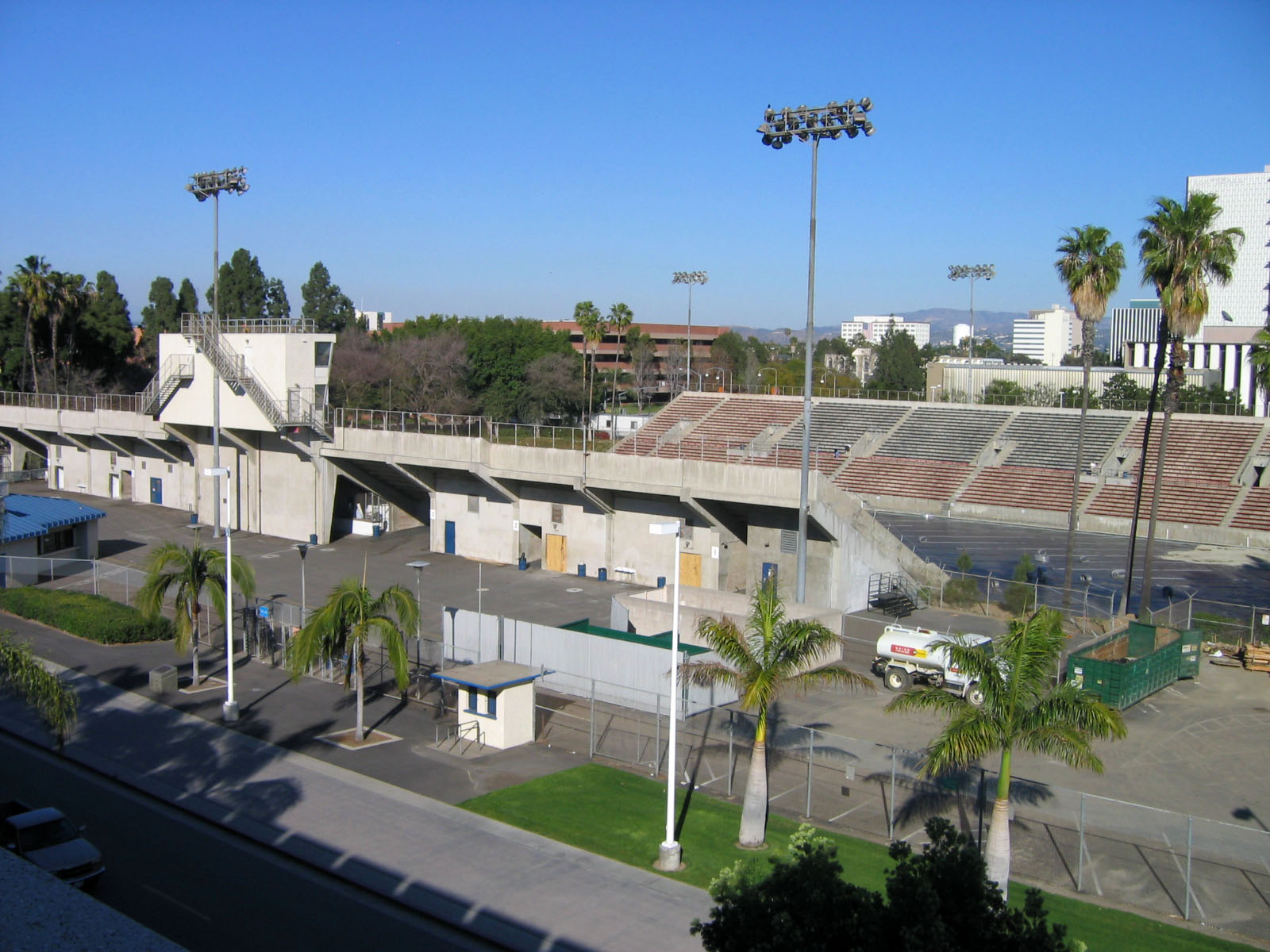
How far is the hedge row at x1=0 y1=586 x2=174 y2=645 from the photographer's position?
32.3 m

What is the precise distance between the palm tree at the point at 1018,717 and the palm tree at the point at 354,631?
Answer: 12687mm

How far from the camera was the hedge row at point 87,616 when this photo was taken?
1273 inches

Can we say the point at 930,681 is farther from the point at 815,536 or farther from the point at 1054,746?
the point at 1054,746

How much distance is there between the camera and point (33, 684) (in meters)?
18.4

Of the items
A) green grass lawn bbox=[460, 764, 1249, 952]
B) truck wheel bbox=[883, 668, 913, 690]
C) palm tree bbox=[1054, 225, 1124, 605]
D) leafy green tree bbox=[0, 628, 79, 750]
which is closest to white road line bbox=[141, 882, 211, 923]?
leafy green tree bbox=[0, 628, 79, 750]

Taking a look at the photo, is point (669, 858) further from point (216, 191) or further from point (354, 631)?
point (216, 191)

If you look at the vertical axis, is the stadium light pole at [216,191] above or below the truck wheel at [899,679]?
above

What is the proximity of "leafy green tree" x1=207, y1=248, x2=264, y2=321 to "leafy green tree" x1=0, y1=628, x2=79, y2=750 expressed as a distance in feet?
292

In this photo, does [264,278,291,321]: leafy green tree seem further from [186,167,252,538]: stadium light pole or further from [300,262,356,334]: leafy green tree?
[186,167,252,538]: stadium light pole

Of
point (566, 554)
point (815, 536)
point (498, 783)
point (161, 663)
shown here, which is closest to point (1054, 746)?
point (498, 783)

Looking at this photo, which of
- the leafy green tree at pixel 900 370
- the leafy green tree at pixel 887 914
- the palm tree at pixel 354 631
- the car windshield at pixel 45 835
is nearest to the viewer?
the leafy green tree at pixel 887 914

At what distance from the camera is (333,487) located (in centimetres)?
5119

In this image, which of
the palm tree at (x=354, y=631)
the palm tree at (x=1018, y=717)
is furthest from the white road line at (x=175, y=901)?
the palm tree at (x=1018, y=717)

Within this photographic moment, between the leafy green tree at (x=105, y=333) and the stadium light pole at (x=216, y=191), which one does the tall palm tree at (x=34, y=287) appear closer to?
the leafy green tree at (x=105, y=333)
